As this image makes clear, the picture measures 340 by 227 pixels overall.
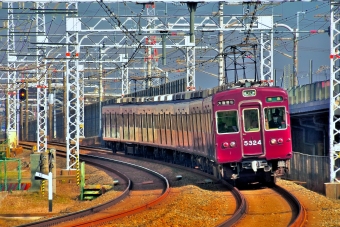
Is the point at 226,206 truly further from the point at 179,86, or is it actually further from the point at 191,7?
the point at 179,86

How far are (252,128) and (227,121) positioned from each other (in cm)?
68

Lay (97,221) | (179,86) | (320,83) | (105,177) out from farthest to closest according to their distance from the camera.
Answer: (179,86) → (105,177) → (320,83) → (97,221)

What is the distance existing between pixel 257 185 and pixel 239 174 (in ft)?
5.20

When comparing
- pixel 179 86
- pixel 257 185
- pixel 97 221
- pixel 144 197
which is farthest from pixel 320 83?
pixel 179 86

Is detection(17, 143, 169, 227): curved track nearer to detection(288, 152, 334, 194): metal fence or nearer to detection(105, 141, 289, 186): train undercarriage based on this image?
detection(105, 141, 289, 186): train undercarriage

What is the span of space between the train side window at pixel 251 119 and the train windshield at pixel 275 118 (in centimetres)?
25

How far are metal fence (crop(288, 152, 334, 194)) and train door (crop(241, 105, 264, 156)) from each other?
1.75 m

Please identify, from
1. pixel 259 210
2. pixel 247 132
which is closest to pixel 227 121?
pixel 247 132

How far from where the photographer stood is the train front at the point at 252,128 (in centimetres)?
1967

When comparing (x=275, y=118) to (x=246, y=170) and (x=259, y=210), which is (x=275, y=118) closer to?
(x=246, y=170)

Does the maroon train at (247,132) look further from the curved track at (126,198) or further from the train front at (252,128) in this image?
the curved track at (126,198)

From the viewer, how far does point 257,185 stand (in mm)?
21500

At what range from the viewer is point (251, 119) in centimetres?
1986

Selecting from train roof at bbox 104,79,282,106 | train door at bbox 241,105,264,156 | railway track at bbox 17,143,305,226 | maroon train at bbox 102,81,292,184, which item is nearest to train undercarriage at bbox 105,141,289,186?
maroon train at bbox 102,81,292,184
